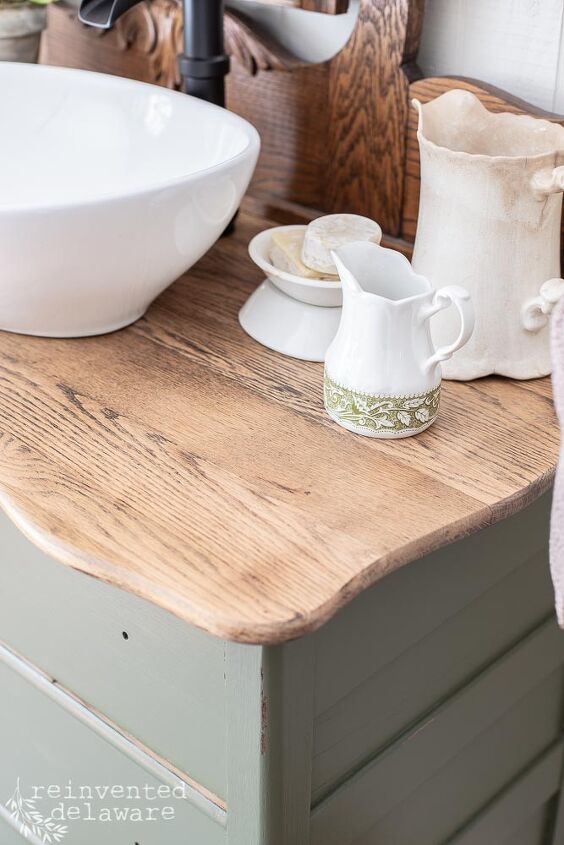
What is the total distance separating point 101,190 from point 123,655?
1.48 feet

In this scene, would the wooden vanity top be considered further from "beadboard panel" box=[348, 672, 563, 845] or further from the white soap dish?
"beadboard panel" box=[348, 672, 563, 845]

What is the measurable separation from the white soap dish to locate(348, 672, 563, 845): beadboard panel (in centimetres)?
35

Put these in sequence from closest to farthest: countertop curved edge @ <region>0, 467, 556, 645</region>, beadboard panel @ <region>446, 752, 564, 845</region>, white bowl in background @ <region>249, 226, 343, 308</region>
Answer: countertop curved edge @ <region>0, 467, 556, 645</region>
white bowl in background @ <region>249, 226, 343, 308</region>
beadboard panel @ <region>446, 752, 564, 845</region>

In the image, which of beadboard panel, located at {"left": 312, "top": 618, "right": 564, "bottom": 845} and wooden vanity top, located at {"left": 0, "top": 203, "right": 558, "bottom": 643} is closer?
wooden vanity top, located at {"left": 0, "top": 203, "right": 558, "bottom": 643}

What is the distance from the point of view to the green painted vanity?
1.87ft

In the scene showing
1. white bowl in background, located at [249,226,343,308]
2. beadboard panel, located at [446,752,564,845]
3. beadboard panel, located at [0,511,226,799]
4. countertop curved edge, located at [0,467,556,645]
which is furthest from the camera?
beadboard panel, located at [446,752,564,845]

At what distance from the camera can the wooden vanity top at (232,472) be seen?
21.6 inches

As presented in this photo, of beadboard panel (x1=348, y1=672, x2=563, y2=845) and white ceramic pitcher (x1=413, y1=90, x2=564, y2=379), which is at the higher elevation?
white ceramic pitcher (x1=413, y1=90, x2=564, y2=379)

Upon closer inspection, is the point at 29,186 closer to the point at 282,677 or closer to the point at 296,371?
the point at 296,371

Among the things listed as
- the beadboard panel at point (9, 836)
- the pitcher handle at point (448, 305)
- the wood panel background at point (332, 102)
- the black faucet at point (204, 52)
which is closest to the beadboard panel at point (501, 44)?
the wood panel background at point (332, 102)

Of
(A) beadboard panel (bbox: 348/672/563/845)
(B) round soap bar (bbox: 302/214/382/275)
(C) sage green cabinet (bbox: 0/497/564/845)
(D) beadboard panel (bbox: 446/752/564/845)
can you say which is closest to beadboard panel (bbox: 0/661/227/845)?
(C) sage green cabinet (bbox: 0/497/564/845)

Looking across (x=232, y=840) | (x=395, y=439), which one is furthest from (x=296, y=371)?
(x=232, y=840)

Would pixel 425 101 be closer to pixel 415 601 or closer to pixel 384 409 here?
pixel 384 409

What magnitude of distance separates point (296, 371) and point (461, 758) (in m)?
0.35
